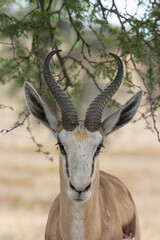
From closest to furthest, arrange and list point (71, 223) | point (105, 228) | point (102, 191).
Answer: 1. point (71, 223)
2. point (105, 228)
3. point (102, 191)

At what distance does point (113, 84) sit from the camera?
19.5 feet

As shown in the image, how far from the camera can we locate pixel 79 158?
5270 millimetres

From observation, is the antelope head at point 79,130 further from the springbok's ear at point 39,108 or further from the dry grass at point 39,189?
the dry grass at point 39,189

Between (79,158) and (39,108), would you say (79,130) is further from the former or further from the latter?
(39,108)

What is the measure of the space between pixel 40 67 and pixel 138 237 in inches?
159

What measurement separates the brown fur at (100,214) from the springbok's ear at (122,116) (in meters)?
0.58

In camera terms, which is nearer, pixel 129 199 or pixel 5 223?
pixel 129 199

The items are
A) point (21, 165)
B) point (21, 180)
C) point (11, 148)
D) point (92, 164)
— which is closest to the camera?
point (92, 164)

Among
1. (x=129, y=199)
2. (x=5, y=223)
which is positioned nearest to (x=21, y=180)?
(x=5, y=223)

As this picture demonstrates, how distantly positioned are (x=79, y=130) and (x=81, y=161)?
1.50 ft

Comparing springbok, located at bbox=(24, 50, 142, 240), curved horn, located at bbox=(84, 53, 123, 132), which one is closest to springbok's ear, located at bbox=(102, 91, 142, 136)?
springbok, located at bbox=(24, 50, 142, 240)

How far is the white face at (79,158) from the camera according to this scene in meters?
Answer: 5.16

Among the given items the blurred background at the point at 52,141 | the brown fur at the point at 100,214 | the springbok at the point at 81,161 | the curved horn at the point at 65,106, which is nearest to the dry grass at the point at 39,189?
the blurred background at the point at 52,141

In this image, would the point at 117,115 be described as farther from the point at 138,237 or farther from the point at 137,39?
the point at 138,237
